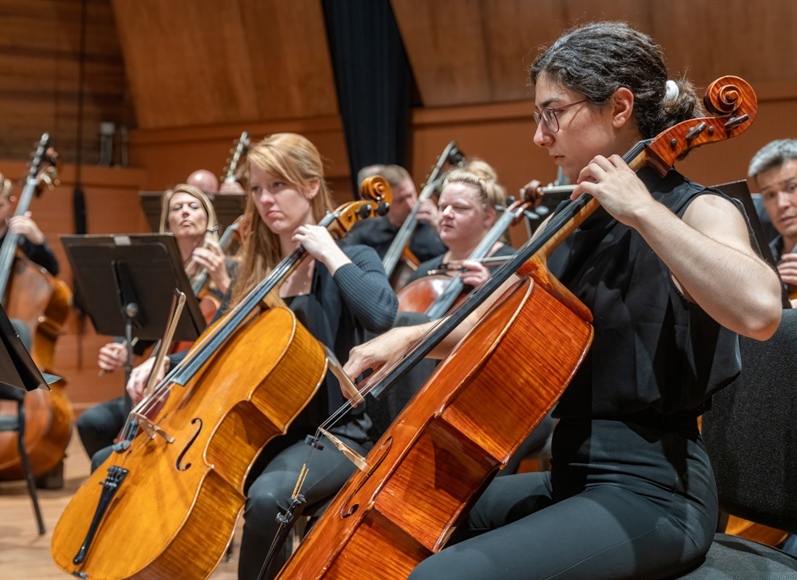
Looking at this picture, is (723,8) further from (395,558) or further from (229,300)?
(395,558)

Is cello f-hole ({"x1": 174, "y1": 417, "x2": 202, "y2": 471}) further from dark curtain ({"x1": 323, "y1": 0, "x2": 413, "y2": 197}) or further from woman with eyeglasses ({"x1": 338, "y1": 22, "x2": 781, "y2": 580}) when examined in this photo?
dark curtain ({"x1": 323, "y1": 0, "x2": 413, "y2": 197})


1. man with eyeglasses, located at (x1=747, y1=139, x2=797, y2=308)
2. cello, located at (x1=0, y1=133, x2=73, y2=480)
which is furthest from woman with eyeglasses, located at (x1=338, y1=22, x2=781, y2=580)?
cello, located at (x1=0, y1=133, x2=73, y2=480)

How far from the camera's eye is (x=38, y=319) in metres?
4.28

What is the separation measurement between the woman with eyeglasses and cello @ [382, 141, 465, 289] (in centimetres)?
276

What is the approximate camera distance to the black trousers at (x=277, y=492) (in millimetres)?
2164

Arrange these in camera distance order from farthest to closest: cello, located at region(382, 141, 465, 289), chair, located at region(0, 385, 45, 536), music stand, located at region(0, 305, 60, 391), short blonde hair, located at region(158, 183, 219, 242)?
cello, located at region(382, 141, 465, 289)
short blonde hair, located at region(158, 183, 219, 242)
chair, located at region(0, 385, 45, 536)
music stand, located at region(0, 305, 60, 391)

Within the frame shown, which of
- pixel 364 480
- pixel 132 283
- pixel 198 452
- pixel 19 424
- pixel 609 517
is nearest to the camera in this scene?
pixel 609 517

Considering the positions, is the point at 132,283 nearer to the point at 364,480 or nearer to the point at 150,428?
the point at 150,428

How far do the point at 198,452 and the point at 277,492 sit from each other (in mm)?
200

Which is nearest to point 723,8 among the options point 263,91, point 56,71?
point 263,91

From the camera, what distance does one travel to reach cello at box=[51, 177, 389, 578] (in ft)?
6.70

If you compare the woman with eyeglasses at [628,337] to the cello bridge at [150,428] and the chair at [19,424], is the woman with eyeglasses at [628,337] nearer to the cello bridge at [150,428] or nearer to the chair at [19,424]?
the cello bridge at [150,428]

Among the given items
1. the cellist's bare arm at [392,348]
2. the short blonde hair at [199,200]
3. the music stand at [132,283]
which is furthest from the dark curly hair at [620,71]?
the short blonde hair at [199,200]

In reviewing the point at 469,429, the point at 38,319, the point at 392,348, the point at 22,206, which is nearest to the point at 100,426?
the point at 38,319
